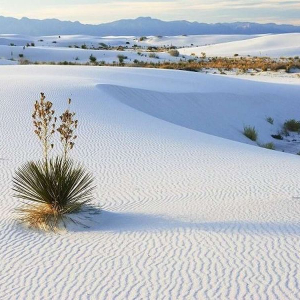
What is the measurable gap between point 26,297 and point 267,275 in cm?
216

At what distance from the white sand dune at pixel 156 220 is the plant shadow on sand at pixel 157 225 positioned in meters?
0.01

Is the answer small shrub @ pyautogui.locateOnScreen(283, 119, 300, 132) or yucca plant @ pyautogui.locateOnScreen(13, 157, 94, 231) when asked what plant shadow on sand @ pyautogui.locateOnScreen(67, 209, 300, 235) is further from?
small shrub @ pyautogui.locateOnScreen(283, 119, 300, 132)

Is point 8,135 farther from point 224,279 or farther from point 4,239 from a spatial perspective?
point 224,279

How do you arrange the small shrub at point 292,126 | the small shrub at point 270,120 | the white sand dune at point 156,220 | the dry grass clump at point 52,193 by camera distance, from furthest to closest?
the small shrub at point 270,120 → the small shrub at point 292,126 → the dry grass clump at point 52,193 → the white sand dune at point 156,220

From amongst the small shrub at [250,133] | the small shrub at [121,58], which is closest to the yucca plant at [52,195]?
the small shrub at [250,133]

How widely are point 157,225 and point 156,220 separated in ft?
0.94

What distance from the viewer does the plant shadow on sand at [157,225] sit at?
695 centimetres

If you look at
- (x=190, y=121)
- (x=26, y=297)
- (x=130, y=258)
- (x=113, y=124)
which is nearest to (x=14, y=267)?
(x=26, y=297)

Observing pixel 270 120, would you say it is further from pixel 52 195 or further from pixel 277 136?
pixel 52 195

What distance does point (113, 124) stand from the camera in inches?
583

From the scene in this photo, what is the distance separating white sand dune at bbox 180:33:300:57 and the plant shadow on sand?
5563 centimetres

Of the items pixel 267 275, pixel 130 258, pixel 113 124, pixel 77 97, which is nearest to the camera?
pixel 267 275

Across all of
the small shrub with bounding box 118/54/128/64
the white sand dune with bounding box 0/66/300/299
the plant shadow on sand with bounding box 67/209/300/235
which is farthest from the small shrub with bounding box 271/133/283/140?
the small shrub with bounding box 118/54/128/64

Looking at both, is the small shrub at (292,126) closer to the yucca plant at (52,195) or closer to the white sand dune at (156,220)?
the white sand dune at (156,220)
